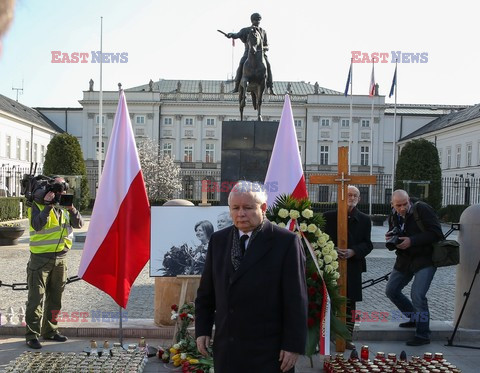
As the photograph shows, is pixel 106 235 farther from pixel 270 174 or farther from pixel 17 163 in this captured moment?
pixel 17 163

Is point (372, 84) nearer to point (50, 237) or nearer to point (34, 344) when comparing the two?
point (50, 237)

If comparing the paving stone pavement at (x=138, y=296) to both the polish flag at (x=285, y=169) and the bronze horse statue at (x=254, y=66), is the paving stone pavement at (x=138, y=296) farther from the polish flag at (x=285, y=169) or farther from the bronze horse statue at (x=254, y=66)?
the bronze horse statue at (x=254, y=66)

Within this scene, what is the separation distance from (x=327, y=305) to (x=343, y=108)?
6656 cm

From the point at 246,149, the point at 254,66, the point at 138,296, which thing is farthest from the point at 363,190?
the point at 138,296

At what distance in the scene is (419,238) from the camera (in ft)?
19.2

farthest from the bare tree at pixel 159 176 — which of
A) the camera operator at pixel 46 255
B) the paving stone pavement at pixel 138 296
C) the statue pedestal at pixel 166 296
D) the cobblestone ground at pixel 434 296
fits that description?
the camera operator at pixel 46 255

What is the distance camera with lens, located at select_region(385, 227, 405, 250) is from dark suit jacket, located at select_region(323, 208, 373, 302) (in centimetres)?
33

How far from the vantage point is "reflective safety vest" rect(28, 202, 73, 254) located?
5.62m

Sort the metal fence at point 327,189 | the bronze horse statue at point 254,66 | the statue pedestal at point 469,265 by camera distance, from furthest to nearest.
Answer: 1. the metal fence at point 327,189
2. the bronze horse statue at point 254,66
3. the statue pedestal at point 469,265

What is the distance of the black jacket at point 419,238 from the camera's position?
586 cm

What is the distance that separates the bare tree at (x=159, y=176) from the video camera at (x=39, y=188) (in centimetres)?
4538

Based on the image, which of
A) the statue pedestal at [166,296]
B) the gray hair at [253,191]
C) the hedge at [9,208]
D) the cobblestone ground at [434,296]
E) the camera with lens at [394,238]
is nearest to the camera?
the gray hair at [253,191]

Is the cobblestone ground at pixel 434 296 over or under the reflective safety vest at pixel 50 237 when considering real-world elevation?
under

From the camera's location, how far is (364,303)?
866cm
